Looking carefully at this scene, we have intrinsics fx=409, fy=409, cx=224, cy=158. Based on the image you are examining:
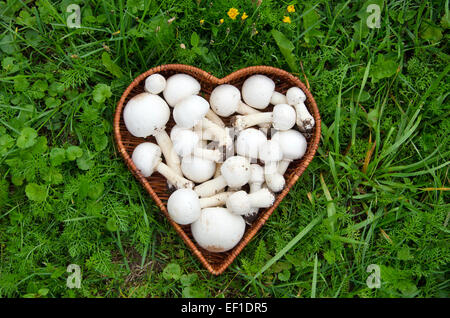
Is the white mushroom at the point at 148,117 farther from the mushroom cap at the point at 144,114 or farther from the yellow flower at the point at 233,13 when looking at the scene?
the yellow flower at the point at 233,13

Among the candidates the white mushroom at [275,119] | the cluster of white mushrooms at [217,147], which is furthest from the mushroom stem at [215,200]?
the white mushroom at [275,119]

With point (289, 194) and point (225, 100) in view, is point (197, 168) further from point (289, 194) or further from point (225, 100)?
point (289, 194)

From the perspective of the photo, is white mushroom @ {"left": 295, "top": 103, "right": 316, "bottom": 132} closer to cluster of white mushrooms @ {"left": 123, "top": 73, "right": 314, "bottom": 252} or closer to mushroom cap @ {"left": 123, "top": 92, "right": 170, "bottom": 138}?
cluster of white mushrooms @ {"left": 123, "top": 73, "right": 314, "bottom": 252}

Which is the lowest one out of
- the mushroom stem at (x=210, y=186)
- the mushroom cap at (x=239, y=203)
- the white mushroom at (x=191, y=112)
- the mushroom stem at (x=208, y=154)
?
the mushroom stem at (x=210, y=186)

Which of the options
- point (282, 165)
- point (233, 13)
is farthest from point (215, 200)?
point (233, 13)

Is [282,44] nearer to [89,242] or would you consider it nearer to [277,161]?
[277,161]

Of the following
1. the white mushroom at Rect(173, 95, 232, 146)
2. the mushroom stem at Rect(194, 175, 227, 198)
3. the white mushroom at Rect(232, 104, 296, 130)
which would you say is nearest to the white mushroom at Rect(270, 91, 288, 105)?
the white mushroom at Rect(232, 104, 296, 130)
